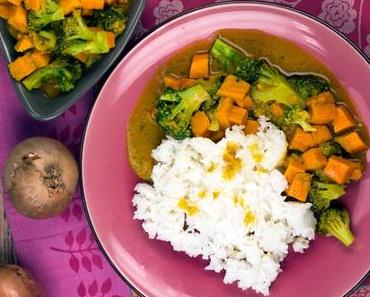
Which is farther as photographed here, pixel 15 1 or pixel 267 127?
pixel 267 127

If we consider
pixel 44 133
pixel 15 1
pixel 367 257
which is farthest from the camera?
pixel 44 133

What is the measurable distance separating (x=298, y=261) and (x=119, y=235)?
2.92ft

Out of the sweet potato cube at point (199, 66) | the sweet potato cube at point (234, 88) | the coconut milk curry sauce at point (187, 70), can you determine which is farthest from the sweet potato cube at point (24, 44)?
the sweet potato cube at point (234, 88)

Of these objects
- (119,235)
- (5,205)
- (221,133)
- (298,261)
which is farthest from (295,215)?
(5,205)

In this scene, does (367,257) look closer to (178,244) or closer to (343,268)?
(343,268)

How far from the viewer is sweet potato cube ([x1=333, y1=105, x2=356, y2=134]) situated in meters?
3.11

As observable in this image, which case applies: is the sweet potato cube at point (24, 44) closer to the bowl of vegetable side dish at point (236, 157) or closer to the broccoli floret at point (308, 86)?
the bowl of vegetable side dish at point (236, 157)

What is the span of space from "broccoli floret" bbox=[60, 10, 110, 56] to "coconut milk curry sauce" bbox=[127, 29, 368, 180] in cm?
36

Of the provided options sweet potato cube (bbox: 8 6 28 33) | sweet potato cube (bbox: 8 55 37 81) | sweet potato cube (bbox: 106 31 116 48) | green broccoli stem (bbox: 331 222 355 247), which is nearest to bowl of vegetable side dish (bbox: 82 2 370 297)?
green broccoli stem (bbox: 331 222 355 247)

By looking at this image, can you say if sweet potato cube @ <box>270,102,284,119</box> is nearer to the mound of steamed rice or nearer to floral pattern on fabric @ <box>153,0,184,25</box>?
the mound of steamed rice

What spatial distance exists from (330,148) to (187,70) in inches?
30.5

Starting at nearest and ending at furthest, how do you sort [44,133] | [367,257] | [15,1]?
[15,1] → [367,257] → [44,133]

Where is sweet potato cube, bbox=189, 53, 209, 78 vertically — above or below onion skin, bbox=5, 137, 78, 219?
above

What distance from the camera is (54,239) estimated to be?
138 inches
